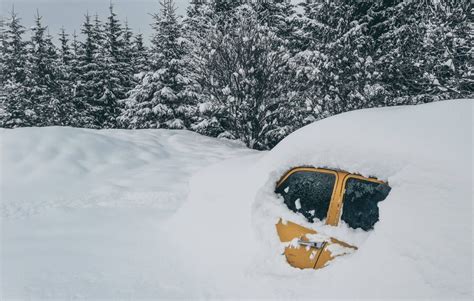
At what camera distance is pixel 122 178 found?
31.2 ft

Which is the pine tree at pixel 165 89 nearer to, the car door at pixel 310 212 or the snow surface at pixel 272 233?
the snow surface at pixel 272 233

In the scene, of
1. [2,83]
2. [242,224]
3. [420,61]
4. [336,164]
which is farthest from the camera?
[2,83]

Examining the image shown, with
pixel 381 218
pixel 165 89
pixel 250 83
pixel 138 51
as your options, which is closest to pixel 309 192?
pixel 381 218

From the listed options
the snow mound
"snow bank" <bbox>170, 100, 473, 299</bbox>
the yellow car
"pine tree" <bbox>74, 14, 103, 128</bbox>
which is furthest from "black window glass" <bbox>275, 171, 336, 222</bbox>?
"pine tree" <bbox>74, 14, 103, 128</bbox>

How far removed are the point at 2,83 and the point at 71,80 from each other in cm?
468

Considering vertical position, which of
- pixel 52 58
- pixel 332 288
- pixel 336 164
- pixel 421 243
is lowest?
pixel 332 288

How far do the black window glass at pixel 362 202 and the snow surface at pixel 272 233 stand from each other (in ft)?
0.29

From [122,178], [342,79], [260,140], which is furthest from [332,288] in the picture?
[342,79]

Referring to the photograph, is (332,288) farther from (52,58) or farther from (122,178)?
(52,58)

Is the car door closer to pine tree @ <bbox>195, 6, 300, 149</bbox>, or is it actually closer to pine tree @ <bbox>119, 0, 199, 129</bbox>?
pine tree @ <bbox>195, 6, 300, 149</bbox>

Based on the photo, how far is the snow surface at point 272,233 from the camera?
2.57 m

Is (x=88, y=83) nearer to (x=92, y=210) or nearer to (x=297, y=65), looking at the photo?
(x=297, y=65)

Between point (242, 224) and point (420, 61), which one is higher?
point (420, 61)

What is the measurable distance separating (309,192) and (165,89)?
59.7 feet
